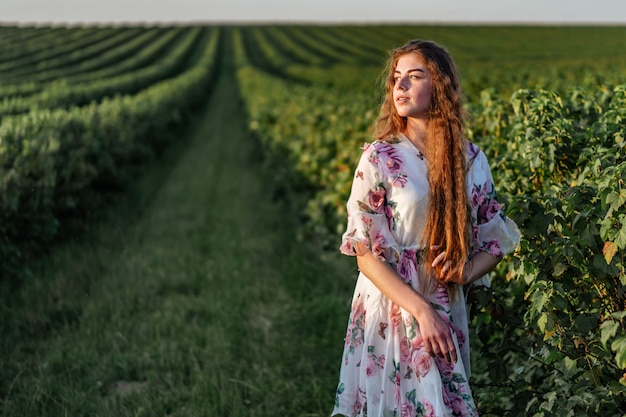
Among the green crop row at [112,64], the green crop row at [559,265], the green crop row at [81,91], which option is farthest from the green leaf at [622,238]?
the green crop row at [112,64]

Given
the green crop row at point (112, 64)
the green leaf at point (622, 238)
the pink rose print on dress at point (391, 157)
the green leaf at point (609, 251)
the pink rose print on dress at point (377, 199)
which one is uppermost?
the green crop row at point (112, 64)

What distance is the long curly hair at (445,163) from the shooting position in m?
2.36

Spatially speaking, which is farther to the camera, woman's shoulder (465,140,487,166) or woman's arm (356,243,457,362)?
woman's shoulder (465,140,487,166)

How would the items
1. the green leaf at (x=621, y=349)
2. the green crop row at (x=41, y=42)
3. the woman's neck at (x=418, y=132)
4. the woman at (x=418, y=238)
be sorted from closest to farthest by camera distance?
the green leaf at (x=621, y=349)
the woman at (x=418, y=238)
the woman's neck at (x=418, y=132)
the green crop row at (x=41, y=42)

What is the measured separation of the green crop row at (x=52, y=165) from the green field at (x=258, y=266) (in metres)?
0.03

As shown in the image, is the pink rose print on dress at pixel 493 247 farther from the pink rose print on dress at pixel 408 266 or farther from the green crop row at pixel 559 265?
the pink rose print on dress at pixel 408 266

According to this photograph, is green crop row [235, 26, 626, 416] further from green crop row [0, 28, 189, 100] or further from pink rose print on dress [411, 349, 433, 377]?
green crop row [0, 28, 189, 100]

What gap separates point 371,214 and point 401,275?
0.79ft

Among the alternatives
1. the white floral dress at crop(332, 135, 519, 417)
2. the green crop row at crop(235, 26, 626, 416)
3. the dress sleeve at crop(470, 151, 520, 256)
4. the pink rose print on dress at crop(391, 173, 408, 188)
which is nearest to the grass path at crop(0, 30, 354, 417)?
the green crop row at crop(235, 26, 626, 416)

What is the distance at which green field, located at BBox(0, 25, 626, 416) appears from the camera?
2.60 metres

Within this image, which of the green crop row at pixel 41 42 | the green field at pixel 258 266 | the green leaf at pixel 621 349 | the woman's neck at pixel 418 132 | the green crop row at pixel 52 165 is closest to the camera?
the green leaf at pixel 621 349

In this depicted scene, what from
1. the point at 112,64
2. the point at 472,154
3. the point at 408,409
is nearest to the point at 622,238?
the point at 472,154

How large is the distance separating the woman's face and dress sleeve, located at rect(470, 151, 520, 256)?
0.98 feet

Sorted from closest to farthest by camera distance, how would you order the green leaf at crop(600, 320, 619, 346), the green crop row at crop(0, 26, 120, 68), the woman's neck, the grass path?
1. the green leaf at crop(600, 320, 619, 346)
2. the woman's neck
3. the grass path
4. the green crop row at crop(0, 26, 120, 68)
